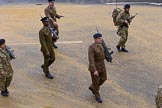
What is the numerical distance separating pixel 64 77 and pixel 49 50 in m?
0.98

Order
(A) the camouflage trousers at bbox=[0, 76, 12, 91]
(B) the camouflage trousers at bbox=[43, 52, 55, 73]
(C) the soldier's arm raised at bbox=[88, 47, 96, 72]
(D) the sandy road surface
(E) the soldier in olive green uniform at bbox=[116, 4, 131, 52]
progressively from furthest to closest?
(E) the soldier in olive green uniform at bbox=[116, 4, 131, 52] < (B) the camouflage trousers at bbox=[43, 52, 55, 73] < (D) the sandy road surface < (A) the camouflage trousers at bbox=[0, 76, 12, 91] < (C) the soldier's arm raised at bbox=[88, 47, 96, 72]

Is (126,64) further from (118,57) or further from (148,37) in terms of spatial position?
(148,37)

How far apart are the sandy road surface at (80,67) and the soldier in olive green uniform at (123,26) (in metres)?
0.33

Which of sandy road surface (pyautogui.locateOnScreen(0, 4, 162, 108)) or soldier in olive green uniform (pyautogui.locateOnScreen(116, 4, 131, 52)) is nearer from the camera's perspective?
sandy road surface (pyautogui.locateOnScreen(0, 4, 162, 108))

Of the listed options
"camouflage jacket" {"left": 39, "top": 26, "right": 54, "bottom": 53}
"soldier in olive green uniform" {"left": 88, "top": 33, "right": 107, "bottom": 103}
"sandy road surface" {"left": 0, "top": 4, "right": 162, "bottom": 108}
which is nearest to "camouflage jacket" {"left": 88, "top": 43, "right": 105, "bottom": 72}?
"soldier in olive green uniform" {"left": 88, "top": 33, "right": 107, "bottom": 103}

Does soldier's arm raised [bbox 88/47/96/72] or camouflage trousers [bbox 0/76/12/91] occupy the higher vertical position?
soldier's arm raised [bbox 88/47/96/72]

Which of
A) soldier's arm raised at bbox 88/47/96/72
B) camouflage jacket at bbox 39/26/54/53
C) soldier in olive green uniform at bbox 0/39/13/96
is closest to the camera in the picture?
soldier's arm raised at bbox 88/47/96/72

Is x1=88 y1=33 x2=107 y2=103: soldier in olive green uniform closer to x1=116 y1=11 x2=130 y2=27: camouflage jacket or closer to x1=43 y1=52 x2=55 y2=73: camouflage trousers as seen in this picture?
x1=43 y1=52 x2=55 y2=73: camouflage trousers

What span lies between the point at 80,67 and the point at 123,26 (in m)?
2.37

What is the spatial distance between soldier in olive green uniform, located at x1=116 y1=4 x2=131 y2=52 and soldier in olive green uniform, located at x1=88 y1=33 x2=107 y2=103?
12.6 ft

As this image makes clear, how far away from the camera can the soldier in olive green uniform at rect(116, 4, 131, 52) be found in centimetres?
1443

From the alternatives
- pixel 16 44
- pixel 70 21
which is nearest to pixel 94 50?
pixel 16 44

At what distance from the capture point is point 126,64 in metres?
13.8

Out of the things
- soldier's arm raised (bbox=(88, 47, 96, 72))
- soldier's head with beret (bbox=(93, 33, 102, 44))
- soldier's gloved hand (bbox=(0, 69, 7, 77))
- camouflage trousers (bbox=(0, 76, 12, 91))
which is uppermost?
soldier's head with beret (bbox=(93, 33, 102, 44))
